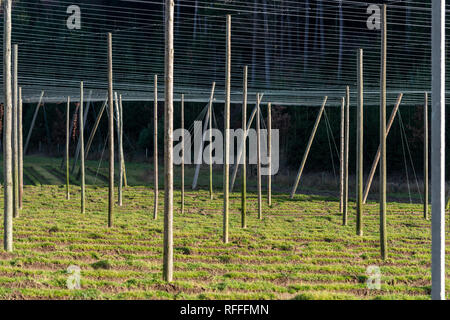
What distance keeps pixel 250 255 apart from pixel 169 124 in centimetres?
492

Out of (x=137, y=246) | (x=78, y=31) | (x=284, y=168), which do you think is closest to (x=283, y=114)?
(x=284, y=168)

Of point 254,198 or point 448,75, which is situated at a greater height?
point 448,75

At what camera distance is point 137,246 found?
48.1 feet

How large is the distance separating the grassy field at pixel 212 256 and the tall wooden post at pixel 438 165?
2.19m

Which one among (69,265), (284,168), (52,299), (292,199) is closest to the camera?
(52,299)

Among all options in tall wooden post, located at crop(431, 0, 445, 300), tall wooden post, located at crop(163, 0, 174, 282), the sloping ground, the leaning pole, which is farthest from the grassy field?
tall wooden post, located at crop(431, 0, 445, 300)

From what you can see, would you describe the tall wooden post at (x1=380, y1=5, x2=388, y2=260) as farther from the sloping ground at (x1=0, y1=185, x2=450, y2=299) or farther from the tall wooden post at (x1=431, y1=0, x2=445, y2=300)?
the tall wooden post at (x1=431, y1=0, x2=445, y2=300)

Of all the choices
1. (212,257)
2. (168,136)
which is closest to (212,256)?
(212,257)

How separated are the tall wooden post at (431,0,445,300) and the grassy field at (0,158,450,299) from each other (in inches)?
86.4

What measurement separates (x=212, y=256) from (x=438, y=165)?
6.80m

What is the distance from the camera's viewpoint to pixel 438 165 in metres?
8.07

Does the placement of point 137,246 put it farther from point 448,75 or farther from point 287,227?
point 448,75

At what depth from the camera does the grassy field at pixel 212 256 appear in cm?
1038

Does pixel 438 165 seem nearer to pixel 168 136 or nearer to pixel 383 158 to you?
pixel 168 136
